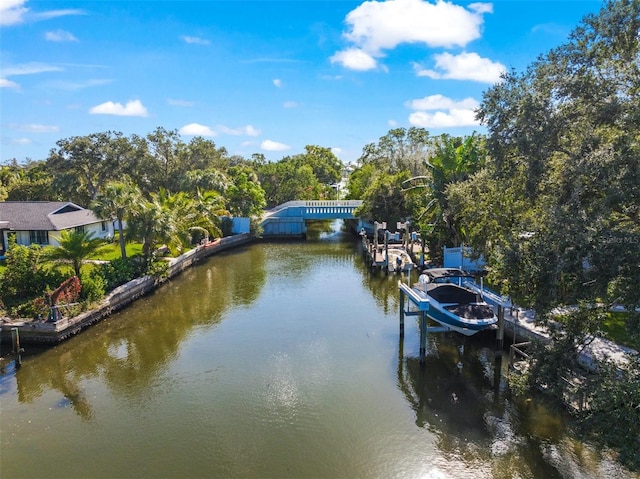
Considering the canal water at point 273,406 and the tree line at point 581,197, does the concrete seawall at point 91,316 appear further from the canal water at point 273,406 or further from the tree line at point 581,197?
the tree line at point 581,197

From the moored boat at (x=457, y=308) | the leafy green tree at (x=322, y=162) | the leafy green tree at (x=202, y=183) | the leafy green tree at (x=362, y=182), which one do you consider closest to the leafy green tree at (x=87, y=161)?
the leafy green tree at (x=202, y=183)

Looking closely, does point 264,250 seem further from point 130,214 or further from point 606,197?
point 606,197

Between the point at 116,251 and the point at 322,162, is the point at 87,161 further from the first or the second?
the point at 322,162

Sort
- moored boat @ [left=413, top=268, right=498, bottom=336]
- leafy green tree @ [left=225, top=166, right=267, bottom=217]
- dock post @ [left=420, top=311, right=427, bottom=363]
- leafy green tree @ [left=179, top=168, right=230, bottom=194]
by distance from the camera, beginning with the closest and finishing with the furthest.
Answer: dock post @ [left=420, top=311, right=427, bottom=363], moored boat @ [left=413, top=268, right=498, bottom=336], leafy green tree @ [left=179, top=168, right=230, bottom=194], leafy green tree @ [left=225, top=166, right=267, bottom=217]

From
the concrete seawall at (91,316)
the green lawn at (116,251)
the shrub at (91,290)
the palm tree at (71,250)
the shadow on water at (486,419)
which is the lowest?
the shadow on water at (486,419)

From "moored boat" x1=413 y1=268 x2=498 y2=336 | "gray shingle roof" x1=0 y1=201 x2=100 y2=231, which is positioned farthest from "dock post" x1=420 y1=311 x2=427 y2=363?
"gray shingle roof" x1=0 y1=201 x2=100 y2=231

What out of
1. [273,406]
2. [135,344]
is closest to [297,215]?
[135,344]

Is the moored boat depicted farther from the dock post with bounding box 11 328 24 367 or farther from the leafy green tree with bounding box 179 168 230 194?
the leafy green tree with bounding box 179 168 230 194
